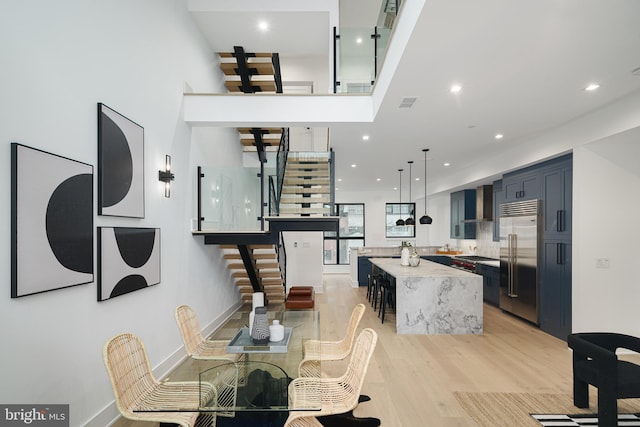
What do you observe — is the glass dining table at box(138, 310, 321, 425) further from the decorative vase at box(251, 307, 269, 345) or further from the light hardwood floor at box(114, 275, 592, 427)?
the light hardwood floor at box(114, 275, 592, 427)

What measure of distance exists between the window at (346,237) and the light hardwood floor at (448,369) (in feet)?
20.7

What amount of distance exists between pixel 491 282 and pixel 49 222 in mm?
7263

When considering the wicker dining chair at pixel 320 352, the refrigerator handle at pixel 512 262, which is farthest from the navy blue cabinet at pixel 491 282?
the wicker dining chair at pixel 320 352

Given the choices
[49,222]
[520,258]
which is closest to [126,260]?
[49,222]

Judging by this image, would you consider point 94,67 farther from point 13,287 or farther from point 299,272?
point 299,272

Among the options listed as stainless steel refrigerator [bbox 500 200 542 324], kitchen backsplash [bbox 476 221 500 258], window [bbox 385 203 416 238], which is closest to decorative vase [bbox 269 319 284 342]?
stainless steel refrigerator [bbox 500 200 542 324]

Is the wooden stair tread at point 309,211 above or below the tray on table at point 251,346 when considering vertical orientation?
above

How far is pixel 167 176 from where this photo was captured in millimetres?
3809

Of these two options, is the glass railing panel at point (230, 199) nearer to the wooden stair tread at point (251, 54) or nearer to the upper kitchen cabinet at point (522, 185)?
the wooden stair tread at point (251, 54)

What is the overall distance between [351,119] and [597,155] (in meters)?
3.15

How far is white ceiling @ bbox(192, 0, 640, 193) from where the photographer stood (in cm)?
232

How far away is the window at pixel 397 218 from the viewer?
40.5ft

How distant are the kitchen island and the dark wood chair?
7.10ft

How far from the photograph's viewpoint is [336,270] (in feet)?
39.9
